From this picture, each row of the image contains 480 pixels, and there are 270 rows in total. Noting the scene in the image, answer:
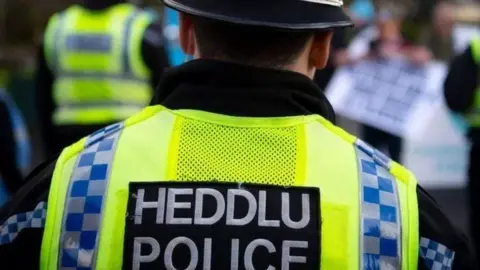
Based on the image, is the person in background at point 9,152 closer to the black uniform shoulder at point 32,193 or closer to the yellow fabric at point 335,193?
the black uniform shoulder at point 32,193

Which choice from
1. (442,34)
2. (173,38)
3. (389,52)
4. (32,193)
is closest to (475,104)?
(389,52)

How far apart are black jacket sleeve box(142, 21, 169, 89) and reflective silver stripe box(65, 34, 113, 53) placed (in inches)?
7.6

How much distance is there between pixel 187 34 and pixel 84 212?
1.33 feet

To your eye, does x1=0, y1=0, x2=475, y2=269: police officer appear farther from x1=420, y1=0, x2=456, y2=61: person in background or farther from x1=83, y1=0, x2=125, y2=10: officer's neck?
x1=420, y1=0, x2=456, y2=61: person in background

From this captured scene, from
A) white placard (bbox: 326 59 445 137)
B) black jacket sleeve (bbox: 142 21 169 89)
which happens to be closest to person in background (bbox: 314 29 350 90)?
white placard (bbox: 326 59 445 137)

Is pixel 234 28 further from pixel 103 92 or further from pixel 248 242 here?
pixel 103 92

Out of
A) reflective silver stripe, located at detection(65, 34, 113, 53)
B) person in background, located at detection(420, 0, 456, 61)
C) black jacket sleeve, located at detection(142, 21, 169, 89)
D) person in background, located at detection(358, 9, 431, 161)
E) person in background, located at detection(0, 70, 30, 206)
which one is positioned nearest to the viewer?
person in background, located at detection(0, 70, 30, 206)

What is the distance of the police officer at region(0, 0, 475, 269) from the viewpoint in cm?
181

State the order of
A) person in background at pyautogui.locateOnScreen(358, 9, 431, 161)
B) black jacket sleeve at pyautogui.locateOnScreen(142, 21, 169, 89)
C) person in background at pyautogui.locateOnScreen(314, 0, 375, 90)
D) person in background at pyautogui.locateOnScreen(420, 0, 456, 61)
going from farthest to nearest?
1. person in background at pyautogui.locateOnScreen(420, 0, 456, 61)
2. person in background at pyautogui.locateOnScreen(358, 9, 431, 161)
3. person in background at pyautogui.locateOnScreen(314, 0, 375, 90)
4. black jacket sleeve at pyautogui.locateOnScreen(142, 21, 169, 89)

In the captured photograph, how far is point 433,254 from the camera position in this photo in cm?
185

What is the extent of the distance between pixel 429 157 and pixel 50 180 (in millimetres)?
7963

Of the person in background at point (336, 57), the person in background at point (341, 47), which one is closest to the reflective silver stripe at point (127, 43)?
the person in background at point (341, 47)

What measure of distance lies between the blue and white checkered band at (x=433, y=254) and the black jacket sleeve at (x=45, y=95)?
369 centimetres

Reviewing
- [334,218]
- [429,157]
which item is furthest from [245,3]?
[429,157]
